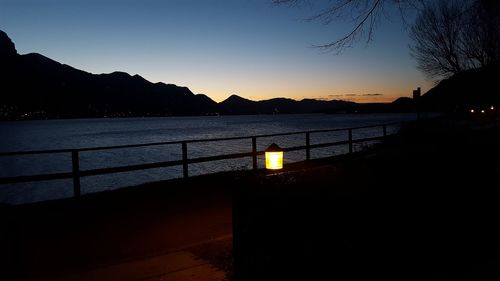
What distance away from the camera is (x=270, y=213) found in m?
3.12

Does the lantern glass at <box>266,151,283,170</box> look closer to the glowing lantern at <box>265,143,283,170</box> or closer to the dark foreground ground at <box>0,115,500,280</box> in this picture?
the glowing lantern at <box>265,143,283,170</box>

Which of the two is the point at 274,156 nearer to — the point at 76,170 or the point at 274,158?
the point at 274,158

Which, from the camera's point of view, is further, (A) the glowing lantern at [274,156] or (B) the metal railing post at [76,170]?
(B) the metal railing post at [76,170]

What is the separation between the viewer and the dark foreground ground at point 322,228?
3168mm

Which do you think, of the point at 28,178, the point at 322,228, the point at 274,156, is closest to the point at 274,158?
the point at 274,156

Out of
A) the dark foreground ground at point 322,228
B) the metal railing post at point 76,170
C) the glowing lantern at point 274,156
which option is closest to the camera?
the dark foreground ground at point 322,228

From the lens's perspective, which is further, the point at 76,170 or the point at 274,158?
the point at 76,170

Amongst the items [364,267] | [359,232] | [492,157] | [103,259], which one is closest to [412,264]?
[364,267]

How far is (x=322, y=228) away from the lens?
134 inches

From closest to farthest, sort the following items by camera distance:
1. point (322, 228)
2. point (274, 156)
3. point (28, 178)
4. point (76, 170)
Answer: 1. point (322, 228)
2. point (274, 156)
3. point (28, 178)
4. point (76, 170)

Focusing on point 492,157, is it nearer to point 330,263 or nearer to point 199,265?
point 330,263

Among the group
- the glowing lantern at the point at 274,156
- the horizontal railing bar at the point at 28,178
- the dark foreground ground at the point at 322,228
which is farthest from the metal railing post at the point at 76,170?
the glowing lantern at the point at 274,156

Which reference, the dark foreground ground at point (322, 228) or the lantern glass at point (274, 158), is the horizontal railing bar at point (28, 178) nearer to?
the dark foreground ground at point (322, 228)

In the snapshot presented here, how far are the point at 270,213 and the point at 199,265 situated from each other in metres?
1.57
